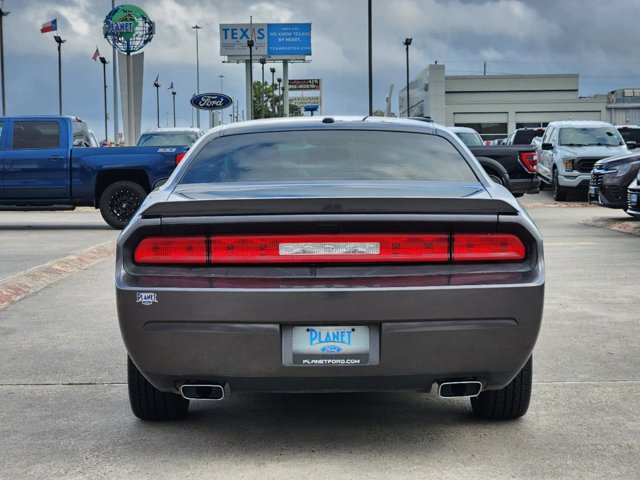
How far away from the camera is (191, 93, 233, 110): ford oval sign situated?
150ft

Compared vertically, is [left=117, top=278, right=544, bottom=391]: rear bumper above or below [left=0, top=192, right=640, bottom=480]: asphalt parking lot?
above

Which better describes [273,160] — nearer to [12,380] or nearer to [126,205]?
[12,380]

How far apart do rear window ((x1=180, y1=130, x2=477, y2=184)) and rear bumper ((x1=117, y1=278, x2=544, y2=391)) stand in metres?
1.00

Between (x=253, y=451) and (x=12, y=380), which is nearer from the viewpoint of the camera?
(x=253, y=451)

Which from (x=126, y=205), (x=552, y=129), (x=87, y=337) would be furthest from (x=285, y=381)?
(x=552, y=129)

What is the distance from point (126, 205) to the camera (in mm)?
17766

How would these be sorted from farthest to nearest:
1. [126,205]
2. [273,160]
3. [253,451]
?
[126,205] → [273,160] → [253,451]

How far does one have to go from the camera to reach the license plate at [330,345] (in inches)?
169

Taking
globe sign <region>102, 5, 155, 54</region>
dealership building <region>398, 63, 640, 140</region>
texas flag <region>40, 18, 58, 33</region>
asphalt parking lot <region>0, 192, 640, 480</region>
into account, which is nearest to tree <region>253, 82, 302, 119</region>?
dealership building <region>398, 63, 640, 140</region>

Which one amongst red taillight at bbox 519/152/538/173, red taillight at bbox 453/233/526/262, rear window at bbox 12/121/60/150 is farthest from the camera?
red taillight at bbox 519/152/538/173

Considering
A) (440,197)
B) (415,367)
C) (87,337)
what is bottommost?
(87,337)

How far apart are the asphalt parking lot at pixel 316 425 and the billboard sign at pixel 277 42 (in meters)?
97.4

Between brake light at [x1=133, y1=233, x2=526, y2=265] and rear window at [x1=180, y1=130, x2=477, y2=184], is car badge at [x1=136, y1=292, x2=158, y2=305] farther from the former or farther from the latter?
rear window at [x1=180, y1=130, x2=477, y2=184]

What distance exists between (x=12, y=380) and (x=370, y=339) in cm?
279
